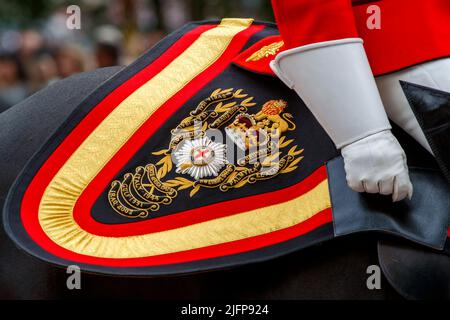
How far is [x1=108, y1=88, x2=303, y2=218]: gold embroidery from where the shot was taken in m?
2.14

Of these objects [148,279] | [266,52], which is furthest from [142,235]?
[266,52]

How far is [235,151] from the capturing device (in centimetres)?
216

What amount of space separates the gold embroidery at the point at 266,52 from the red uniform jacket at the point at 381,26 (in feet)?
0.82

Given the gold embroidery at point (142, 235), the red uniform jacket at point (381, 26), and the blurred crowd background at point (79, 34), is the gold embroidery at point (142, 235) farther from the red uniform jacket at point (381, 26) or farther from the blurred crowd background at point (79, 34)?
the blurred crowd background at point (79, 34)

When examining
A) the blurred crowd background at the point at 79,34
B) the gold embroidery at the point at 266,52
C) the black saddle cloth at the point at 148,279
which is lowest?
the black saddle cloth at the point at 148,279

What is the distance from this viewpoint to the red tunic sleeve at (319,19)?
1933 mm

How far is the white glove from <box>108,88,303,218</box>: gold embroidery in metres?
0.20

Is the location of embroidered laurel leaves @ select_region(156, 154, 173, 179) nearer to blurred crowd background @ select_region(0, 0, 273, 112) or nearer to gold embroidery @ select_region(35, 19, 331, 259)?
gold embroidery @ select_region(35, 19, 331, 259)

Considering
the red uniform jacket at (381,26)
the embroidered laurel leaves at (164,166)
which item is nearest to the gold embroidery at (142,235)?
the embroidered laurel leaves at (164,166)

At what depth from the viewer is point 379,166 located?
1863mm

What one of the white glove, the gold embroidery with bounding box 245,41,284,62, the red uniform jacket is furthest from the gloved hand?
the gold embroidery with bounding box 245,41,284,62

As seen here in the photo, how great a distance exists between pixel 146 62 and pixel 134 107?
181mm

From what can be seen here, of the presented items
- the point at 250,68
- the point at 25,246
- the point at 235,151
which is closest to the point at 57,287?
the point at 25,246
